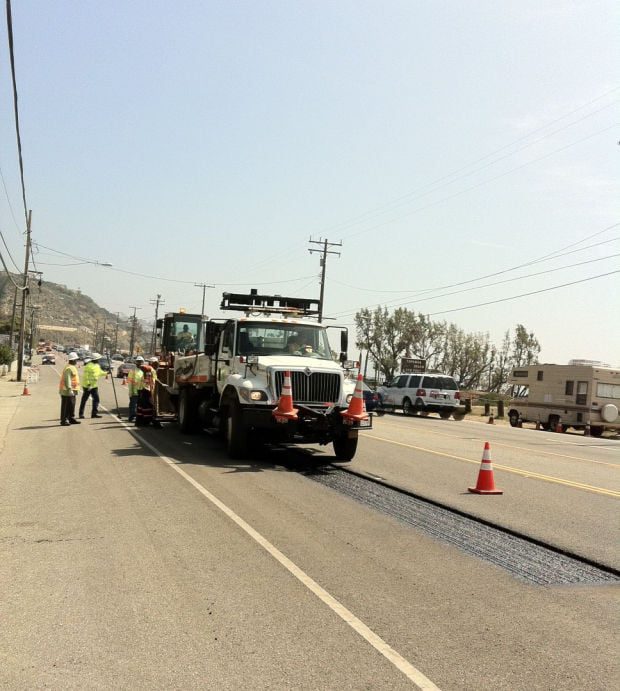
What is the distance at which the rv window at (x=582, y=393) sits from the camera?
103 feet

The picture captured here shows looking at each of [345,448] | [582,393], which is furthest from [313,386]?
[582,393]

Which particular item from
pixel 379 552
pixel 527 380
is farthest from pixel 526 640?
pixel 527 380

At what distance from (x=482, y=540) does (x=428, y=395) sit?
2835 cm

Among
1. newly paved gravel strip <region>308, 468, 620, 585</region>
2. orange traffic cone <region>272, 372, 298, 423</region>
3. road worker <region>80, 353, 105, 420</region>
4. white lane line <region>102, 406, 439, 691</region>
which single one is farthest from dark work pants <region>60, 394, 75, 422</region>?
white lane line <region>102, 406, 439, 691</region>

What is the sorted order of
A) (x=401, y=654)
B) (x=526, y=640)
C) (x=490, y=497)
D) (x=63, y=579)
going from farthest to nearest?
(x=490, y=497)
(x=63, y=579)
(x=526, y=640)
(x=401, y=654)

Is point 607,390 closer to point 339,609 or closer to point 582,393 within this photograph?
point 582,393

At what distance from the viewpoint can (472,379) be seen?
275 feet

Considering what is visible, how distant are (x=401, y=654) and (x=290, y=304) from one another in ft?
39.6

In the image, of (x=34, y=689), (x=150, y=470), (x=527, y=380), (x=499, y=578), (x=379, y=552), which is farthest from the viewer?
(x=527, y=380)

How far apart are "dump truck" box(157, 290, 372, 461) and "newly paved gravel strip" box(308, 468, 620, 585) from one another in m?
1.95

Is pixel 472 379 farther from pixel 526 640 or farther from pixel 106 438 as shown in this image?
pixel 526 640

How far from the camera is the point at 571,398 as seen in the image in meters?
32.2

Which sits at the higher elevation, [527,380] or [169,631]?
[527,380]

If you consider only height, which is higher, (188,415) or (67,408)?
(188,415)
